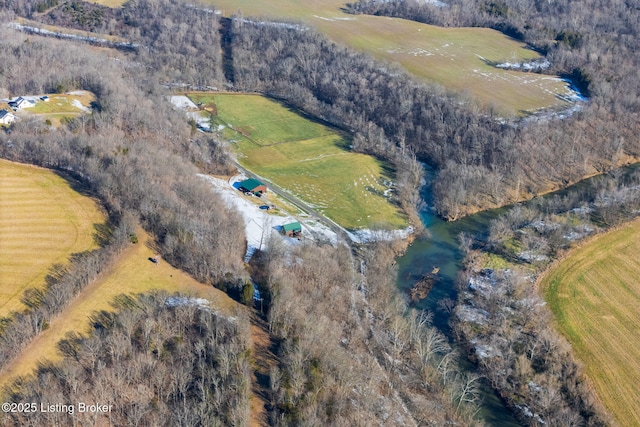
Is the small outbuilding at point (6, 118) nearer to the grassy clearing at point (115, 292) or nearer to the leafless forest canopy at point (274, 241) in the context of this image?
the leafless forest canopy at point (274, 241)

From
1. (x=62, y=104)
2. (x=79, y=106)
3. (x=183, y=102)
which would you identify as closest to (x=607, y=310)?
(x=79, y=106)

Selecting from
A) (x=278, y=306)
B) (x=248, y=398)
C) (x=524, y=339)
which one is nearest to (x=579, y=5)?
(x=524, y=339)

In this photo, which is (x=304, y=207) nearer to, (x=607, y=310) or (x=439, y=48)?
(x=607, y=310)

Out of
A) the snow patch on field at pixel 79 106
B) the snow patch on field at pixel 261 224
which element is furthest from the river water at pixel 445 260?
the snow patch on field at pixel 79 106

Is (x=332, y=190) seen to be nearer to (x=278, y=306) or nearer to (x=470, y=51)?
(x=278, y=306)

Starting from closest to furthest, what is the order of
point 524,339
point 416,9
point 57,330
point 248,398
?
point 248,398
point 57,330
point 524,339
point 416,9
